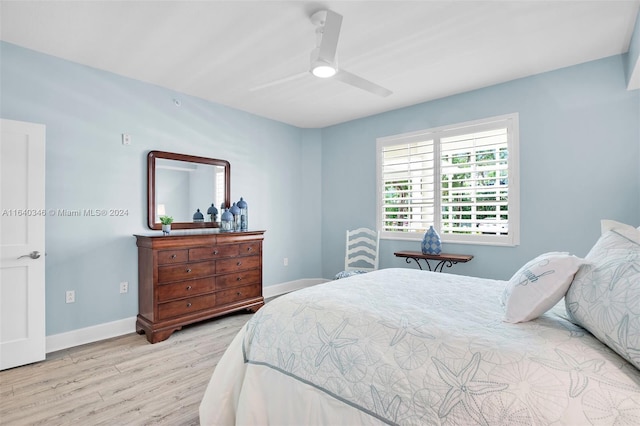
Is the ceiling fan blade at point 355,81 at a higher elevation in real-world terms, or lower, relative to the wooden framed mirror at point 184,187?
higher

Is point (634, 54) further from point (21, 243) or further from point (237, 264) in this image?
point (21, 243)

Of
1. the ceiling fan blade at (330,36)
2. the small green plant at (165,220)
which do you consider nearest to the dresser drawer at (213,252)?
the small green plant at (165,220)

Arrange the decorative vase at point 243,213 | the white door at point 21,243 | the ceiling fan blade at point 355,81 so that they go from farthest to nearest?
the decorative vase at point 243,213 < the white door at point 21,243 < the ceiling fan blade at point 355,81

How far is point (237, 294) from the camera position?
154 inches

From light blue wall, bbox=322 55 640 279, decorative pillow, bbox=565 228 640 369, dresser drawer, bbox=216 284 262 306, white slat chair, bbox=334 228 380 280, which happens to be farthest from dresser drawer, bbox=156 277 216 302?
decorative pillow, bbox=565 228 640 369

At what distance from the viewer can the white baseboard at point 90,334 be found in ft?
9.84

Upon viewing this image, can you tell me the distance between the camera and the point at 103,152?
330cm

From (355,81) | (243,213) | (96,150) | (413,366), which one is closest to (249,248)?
(243,213)

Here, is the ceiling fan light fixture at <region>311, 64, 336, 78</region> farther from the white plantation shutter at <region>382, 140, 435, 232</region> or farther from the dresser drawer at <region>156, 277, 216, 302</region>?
the dresser drawer at <region>156, 277, 216, 302</region>

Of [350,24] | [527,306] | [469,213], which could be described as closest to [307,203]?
[469,213]

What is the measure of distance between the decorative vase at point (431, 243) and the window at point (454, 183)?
23cm

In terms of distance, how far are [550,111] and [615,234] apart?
2.40 meters

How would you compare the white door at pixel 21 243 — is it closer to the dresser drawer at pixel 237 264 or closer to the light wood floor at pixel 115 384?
the light wood floor at pixel 115 384

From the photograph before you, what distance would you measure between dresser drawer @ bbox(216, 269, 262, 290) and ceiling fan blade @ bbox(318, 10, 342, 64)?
260cm
